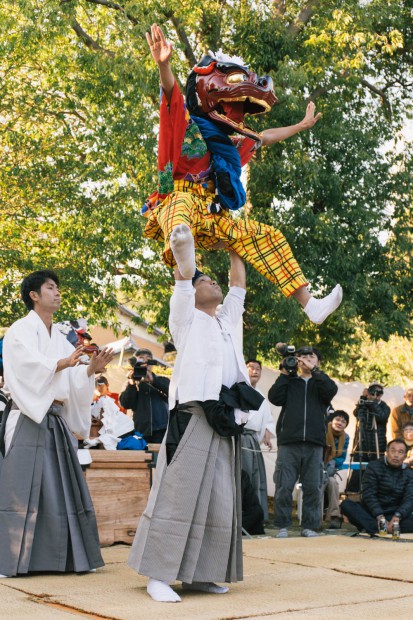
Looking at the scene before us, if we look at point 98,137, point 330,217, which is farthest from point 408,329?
point 98,137

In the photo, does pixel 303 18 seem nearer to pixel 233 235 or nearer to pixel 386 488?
pixel 386 488

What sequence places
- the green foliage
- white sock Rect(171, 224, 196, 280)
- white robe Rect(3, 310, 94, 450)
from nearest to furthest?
white sock Rect(171, 224, 196, 280) → white robe Rect(3, 310, 94, 450) → the green foliage

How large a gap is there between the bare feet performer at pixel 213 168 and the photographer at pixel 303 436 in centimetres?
288

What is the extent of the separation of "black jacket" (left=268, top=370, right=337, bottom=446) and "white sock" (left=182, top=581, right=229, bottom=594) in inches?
124

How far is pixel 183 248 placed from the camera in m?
4.09

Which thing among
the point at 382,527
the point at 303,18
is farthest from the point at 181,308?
the point at 303,18

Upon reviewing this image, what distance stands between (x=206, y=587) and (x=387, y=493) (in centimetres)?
352

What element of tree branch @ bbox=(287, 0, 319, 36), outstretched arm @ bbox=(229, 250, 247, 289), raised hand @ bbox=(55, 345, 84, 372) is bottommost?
raised hand @ bbox=(55, 345, 84, 372)

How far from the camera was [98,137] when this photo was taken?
36.1 ft

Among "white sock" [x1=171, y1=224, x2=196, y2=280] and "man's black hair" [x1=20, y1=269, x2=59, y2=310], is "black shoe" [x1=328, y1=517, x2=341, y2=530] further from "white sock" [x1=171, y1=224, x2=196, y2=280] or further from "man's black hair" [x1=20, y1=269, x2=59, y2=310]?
"white sock" [x1=171, y1=224, x2=196, y2=280]

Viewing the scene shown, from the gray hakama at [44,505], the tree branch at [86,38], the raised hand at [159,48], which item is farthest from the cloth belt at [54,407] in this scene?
the tree branch at [86,38]

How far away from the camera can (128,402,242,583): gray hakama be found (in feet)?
13.9

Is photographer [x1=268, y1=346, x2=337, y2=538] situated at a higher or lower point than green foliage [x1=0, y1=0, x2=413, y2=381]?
lower

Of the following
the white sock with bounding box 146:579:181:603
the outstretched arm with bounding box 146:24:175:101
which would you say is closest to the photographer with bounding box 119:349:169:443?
the white sock with bounding box 146:579:181:603
